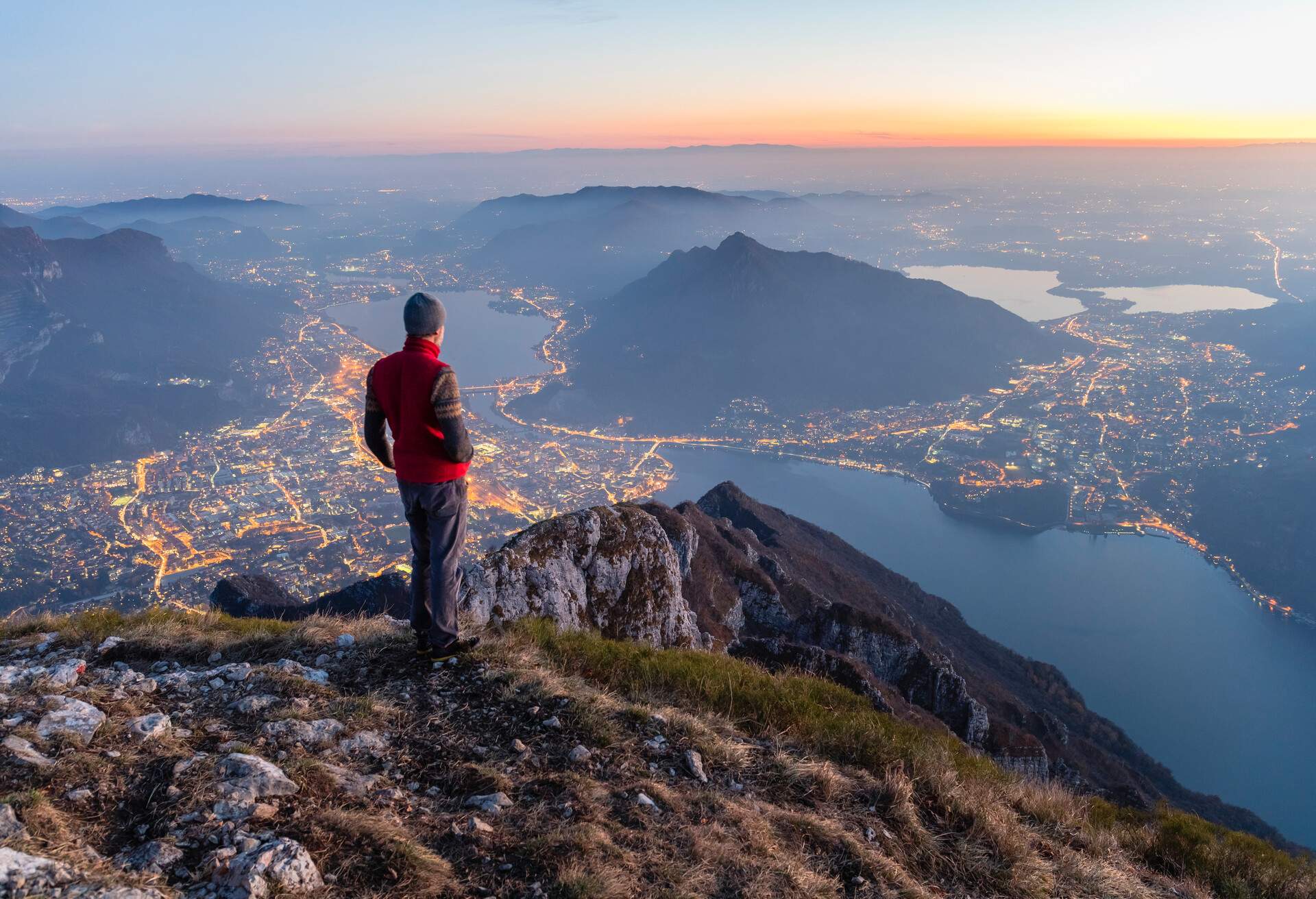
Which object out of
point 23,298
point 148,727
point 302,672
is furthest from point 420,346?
point 23,298

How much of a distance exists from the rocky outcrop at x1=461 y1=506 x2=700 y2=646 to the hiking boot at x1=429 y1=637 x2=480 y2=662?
1068 cm

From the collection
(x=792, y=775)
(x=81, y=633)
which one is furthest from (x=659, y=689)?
(x=81, y=633)

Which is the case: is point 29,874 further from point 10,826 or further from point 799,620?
point 799,620

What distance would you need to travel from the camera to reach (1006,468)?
117 metres

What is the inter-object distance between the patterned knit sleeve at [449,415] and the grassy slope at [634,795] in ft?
7.37

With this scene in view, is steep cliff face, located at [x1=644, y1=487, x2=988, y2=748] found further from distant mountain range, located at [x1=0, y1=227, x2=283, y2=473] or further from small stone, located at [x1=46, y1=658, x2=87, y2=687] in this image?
distant mountain range, located at [x1=0, y1=227, x2=283, y2=473]

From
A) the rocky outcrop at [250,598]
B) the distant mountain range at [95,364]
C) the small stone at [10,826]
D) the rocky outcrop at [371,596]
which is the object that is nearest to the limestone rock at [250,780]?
the small stone at [10,826]

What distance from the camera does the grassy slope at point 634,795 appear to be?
3789mm

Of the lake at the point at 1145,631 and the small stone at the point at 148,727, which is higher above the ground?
the small stone at the point at 148,727

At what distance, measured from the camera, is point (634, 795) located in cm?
479

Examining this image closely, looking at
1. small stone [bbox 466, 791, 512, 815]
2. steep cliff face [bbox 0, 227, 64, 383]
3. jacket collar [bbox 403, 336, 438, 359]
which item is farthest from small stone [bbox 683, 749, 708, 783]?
steep cliff face [bbox 0, 227, 64, 383]

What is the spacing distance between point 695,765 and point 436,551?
3.19 metres

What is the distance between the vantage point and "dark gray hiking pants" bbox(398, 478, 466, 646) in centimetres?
614

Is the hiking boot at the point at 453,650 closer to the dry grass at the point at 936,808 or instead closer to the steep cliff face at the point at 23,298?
the dry grass at the point at 936,808
